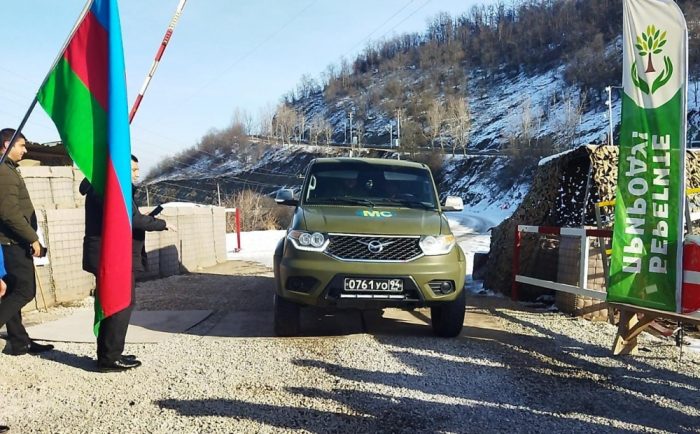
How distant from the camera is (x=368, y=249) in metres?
5.12

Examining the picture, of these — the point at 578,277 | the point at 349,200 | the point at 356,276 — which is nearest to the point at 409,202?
the point at 349,200

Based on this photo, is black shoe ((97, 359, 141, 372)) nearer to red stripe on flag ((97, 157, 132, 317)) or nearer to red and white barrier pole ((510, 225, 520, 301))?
red stripe on flag ((97, 157, 132, 317))

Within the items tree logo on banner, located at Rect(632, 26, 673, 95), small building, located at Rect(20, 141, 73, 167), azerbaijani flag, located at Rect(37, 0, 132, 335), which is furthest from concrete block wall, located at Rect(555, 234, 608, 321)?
small building, located at Rect(20, 141, 73, 167)

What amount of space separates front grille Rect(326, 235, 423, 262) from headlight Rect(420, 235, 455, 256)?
8 cm

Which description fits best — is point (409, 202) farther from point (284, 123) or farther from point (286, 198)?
point (284, 123)

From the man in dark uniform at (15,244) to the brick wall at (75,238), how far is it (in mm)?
2314

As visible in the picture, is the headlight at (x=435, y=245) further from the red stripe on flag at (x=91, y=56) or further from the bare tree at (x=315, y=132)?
the bare tree at (x=315, y=132)

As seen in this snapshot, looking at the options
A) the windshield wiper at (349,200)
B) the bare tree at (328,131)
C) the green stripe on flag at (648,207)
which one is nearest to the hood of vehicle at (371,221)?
the windshield wiper at (349,200)

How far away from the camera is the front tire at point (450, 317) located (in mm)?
5355

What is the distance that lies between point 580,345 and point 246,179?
298ft

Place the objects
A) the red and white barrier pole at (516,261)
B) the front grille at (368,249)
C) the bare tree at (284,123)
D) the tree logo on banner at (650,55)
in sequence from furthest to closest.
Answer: the bare tree at (284,123), the red and white barrier pole at (516,261), the front grille at (368,249), the tree logo on banner at (650,55)

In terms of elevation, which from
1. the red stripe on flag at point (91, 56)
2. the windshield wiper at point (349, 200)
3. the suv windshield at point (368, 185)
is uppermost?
the red stripe on flag at point (91, 56)

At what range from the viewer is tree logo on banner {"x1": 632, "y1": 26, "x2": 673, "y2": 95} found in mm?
4383

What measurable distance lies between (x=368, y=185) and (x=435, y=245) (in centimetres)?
148
